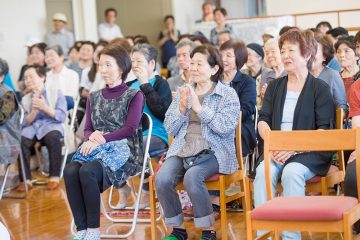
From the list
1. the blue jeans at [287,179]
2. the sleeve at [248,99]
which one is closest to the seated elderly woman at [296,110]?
the blue jeans at [287,179]

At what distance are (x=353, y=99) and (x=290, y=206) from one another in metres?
1.09

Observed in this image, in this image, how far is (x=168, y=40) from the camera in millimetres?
11789

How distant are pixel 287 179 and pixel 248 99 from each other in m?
1.19

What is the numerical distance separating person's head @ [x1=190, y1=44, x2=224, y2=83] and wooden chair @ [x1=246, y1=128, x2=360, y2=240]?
0.97 meters

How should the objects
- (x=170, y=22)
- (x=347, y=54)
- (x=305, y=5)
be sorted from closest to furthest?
(x=347, y=54) < (x=170, y=22) < (x=305, y=5)

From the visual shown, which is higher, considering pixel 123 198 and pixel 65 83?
pixel 65 83

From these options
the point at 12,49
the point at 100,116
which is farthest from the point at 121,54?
the point at 12,49

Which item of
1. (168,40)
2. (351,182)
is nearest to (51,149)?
(351,182)

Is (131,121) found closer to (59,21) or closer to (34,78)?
(34,78)

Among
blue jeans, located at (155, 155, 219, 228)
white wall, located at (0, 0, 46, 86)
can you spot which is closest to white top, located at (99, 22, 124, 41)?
white wall, located at (0, 0, 46, 86)

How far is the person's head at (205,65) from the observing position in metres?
4.27

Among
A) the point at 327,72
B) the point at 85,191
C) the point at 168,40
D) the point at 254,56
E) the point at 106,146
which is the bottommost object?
the point at 85,191

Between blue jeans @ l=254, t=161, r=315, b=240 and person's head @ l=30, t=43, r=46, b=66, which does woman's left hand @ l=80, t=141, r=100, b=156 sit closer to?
blue jeans @ l=254, t=161, r=315, b=240

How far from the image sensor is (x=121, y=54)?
4574 mm
